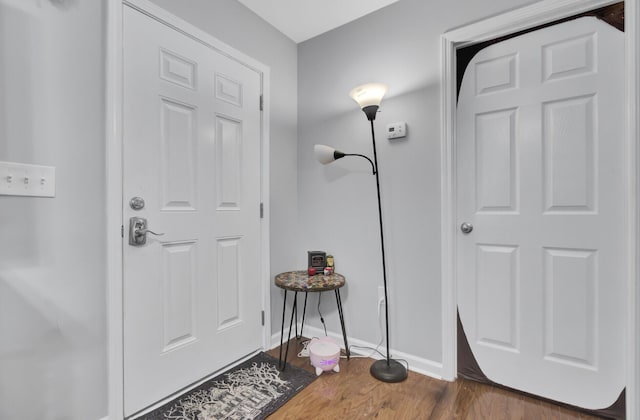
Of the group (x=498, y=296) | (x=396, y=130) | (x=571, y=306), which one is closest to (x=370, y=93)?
(x=396, y=130)

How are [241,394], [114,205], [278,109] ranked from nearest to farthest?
[114,205]
[241,394]
[278,109]

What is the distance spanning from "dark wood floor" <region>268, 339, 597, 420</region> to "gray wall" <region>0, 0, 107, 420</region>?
913 mm

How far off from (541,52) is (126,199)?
218 centimetres

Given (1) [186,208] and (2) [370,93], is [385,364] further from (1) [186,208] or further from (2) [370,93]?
(2) [370,93]

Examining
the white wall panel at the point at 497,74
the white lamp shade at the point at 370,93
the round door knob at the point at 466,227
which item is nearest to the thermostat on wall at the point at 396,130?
the white lamp shade at the point at 370,93

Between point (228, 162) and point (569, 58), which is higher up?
point (569, 58)

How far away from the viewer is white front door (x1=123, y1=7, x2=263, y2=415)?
141cm

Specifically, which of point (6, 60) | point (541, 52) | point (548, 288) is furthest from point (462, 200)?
point (6, 60)

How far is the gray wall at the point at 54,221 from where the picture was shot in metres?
1.09

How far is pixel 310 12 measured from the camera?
2016 millimetres

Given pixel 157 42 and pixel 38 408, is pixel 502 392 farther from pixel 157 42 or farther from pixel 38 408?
pixel 157 42

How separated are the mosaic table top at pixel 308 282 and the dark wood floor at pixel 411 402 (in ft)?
1.73

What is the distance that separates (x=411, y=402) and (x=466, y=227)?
99cm

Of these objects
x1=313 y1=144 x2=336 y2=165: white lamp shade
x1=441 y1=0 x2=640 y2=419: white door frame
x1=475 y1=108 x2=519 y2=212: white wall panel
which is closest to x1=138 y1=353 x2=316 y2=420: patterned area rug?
x1=441 y1=0 x2=640 y2=419: white door frame
